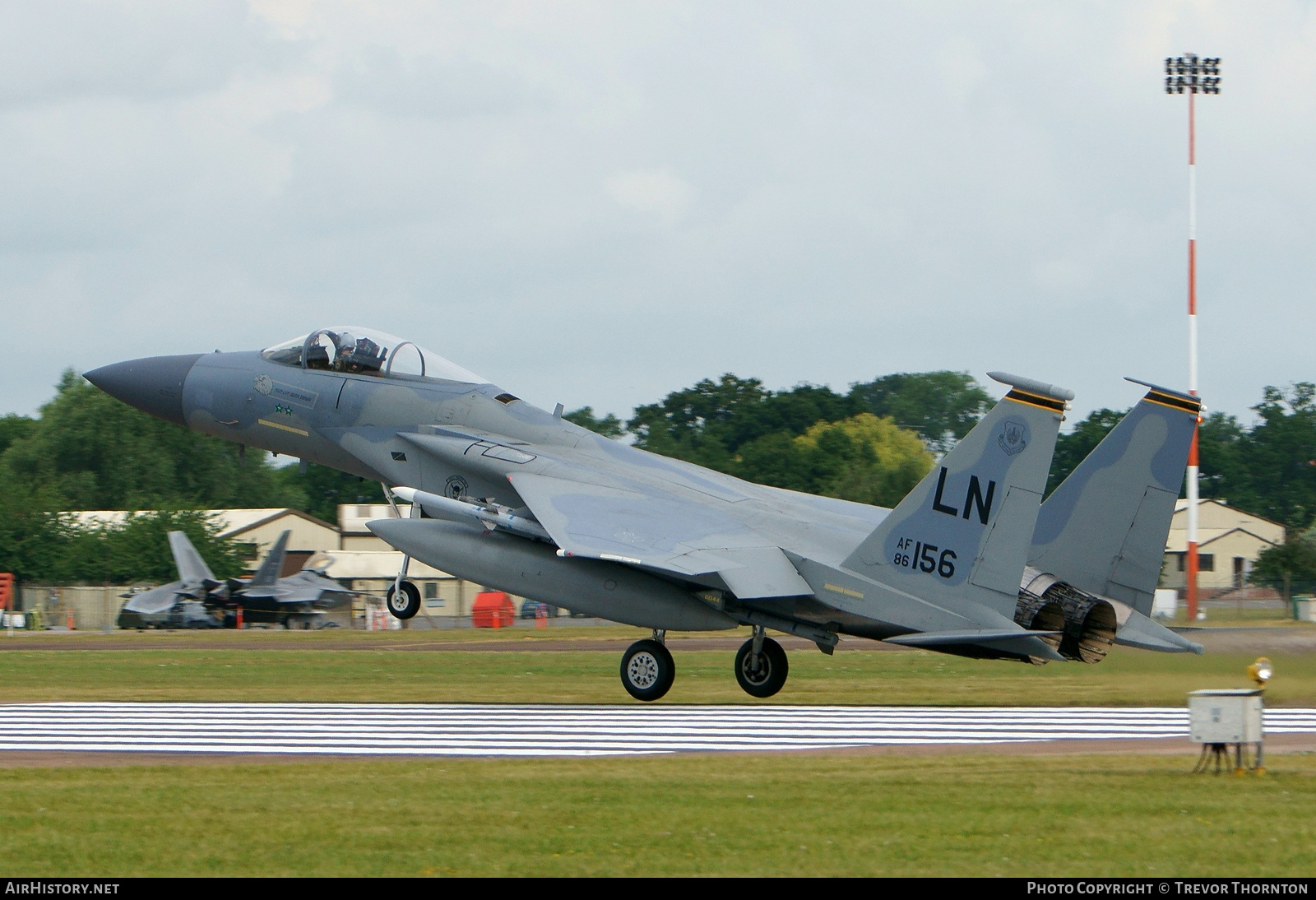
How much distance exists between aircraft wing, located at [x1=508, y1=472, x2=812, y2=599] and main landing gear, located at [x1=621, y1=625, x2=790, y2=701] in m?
1.56

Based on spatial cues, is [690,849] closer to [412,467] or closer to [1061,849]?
[1061,849]

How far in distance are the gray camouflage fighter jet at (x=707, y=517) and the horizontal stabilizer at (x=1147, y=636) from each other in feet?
0.10

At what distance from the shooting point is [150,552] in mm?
61906

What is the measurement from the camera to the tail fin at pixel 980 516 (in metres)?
14.5

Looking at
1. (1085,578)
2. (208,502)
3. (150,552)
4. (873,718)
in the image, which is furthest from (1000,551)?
(208,502)

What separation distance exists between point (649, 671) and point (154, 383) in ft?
26.5

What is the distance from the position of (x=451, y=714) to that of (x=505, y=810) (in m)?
8.30

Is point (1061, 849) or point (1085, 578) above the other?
point (1085, 578)

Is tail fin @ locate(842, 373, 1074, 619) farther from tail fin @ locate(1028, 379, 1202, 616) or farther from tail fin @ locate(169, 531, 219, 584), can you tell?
tail fin @ locate(169, 531, 219, 584)

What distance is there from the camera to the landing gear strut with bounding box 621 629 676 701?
1783 centimetres

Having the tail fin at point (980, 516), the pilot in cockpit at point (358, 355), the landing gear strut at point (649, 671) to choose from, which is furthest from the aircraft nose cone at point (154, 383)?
the tail fin at point (980, 516)

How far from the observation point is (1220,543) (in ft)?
257

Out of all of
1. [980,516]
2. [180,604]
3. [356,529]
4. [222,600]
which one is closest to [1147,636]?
[980,516]

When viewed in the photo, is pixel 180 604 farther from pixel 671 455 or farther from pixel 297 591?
pixel 671 455
